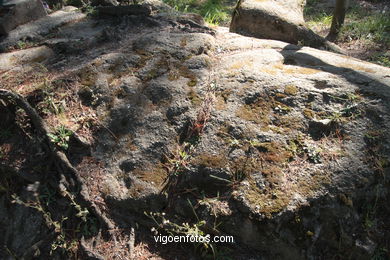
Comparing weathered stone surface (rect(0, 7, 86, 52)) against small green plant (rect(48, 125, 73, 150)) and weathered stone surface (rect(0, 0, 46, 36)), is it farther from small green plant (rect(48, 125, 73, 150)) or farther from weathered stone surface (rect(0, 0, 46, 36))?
small green plant (rect(48, 125, 73, 150))

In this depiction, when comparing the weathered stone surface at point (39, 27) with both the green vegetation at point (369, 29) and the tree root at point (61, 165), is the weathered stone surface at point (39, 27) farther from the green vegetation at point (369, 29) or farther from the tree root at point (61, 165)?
the green vegetation at point (369, 29)

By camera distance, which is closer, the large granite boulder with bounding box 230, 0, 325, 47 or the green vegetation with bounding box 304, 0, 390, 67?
the large granite boulder with bounding box 230, 0, 325, 47

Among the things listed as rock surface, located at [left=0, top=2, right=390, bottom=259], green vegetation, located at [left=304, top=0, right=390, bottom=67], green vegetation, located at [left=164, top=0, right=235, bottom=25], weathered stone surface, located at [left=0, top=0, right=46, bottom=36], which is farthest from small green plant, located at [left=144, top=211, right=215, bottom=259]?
green vegetation, located at [left=164, top=0, right=235, bottom=25]

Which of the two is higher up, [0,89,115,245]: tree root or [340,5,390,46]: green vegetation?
[340,5,390,46]: green vegetation

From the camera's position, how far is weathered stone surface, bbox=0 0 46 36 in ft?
16.0

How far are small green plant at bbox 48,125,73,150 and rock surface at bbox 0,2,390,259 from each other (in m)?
0.09

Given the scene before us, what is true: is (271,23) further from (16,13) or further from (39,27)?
(16,13)

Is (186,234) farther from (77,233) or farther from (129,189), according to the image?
(77,233)

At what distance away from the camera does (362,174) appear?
260 centimetres

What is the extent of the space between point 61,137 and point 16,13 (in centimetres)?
317

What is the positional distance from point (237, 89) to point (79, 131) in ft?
5.53

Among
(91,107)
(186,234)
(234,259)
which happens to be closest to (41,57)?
(91,107)

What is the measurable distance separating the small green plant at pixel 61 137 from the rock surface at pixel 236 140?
94 millimetres

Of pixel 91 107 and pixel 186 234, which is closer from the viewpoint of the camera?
pixel 186 234
